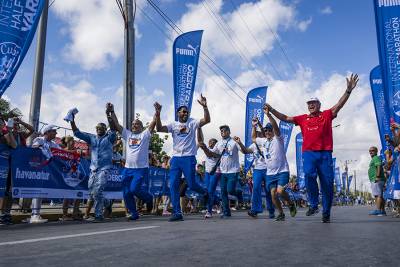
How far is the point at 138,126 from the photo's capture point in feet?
30.1

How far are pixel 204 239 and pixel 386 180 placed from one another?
937cm

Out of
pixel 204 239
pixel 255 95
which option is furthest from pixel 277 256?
pixel 255 95

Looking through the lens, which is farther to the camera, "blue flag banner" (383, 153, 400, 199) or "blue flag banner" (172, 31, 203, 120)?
"blue flag banner" (172, 31, 203, 120)

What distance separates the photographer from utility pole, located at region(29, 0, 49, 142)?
34.3ft

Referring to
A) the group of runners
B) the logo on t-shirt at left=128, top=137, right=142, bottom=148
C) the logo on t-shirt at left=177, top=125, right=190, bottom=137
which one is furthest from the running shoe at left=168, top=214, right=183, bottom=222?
the logo on t-shirt at left=128, top=137, right=142, bottom=148

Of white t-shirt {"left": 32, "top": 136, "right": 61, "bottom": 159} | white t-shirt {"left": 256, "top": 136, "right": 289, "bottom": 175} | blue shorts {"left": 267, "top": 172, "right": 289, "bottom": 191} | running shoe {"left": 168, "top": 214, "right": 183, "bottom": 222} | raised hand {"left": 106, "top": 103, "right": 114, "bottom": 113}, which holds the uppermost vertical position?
raised hand {"left": 106, "top": 103, "right": 114, "bottom": 113}

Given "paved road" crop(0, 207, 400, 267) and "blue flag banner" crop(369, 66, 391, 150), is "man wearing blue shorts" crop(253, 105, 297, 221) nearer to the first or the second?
"paved road" crop(0, 207, 400, 267)

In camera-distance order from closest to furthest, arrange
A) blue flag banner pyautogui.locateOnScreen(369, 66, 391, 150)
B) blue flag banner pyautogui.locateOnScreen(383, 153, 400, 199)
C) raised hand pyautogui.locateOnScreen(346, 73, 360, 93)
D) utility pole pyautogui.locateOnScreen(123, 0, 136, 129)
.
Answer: raised hand pyautogui.locateOnScreen(346, 73, 360, 93)
blue flag banner pyautogui.locateOnScreen(383, 153, 400, 199)
blue flag banner pyautogui.locateOnScreen(369, 66, 391, 150)
utility pole pyautogui.locateOnScreen(123, 0, 136, 129)

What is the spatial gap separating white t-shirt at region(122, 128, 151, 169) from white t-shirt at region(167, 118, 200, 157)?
2.24ft

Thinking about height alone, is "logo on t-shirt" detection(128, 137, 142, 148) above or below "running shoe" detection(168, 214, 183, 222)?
above

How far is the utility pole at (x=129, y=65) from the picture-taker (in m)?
14.9

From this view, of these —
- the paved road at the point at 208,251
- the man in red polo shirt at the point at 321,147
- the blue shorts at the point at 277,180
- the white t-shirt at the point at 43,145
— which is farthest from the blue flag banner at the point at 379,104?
the paved road at the point at 208,251

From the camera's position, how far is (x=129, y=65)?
1541 centimetres

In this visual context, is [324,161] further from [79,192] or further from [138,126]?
[79,192]
